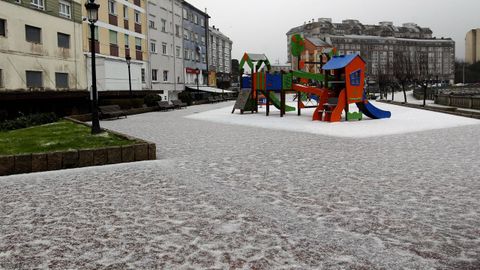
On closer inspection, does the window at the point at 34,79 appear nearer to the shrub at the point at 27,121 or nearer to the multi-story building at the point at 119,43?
the multi-story building at the point at 119,43

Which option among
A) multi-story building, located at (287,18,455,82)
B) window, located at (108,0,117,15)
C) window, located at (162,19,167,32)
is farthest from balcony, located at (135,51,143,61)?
multi-story building, located at (287,18,455,82)

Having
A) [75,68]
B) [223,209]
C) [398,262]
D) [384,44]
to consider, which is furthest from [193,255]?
[384,44]

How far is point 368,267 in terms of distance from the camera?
3.90 meters

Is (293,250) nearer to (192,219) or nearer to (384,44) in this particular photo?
(192,219)

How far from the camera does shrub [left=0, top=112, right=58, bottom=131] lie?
15254 mm

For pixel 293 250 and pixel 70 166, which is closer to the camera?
pixel 293 250

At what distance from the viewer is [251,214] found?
554 centimetres

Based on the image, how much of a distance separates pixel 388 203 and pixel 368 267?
2.28 metres

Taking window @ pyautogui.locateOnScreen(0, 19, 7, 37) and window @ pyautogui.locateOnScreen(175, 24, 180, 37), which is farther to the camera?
window @ pyautogui.locateOnScreen(175, 24, 180, 37)

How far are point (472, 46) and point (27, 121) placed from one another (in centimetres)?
19156

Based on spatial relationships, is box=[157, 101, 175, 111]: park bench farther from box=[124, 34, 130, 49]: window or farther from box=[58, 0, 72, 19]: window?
box=[124, 34, 130, 49]: window

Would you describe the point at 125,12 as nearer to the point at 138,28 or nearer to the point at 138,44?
the point at 138,28

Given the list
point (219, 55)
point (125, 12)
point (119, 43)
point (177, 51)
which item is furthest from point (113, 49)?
point (219, 55)

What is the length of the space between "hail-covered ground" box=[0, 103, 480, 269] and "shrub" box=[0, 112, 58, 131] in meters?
8.23
